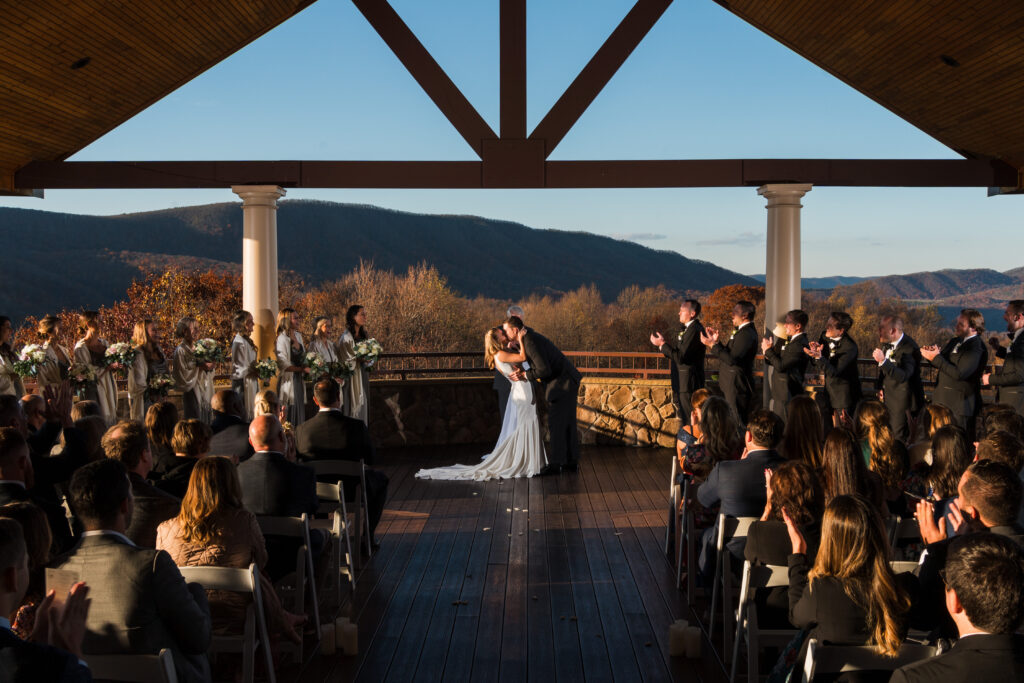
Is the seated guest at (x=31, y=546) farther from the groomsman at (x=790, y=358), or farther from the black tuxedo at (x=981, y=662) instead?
the groomsman at (x=790, y=358)

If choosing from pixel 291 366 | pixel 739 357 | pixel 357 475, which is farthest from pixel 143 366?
pixel 739 357

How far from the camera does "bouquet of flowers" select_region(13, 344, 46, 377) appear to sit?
26.0 feet

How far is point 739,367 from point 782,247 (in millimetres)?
1599

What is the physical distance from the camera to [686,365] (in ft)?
29.9

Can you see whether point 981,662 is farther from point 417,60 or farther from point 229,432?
point 417,60

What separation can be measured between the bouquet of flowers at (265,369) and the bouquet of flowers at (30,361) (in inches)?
77.6

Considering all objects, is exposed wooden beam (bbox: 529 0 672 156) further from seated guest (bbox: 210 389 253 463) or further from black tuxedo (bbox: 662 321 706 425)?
seated guest (bbox: 210 389 253 463)

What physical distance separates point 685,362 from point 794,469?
570cm

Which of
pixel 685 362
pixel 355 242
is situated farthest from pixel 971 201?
pixel 355 242

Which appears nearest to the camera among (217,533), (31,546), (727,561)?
(31,546)

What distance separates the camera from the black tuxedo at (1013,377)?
734cm

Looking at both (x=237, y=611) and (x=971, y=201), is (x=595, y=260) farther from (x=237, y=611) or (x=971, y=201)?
(x=237, y=611)

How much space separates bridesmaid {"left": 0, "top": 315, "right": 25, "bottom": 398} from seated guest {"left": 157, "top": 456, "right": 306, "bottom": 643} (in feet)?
17.3

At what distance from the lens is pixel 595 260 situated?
6144 cm
